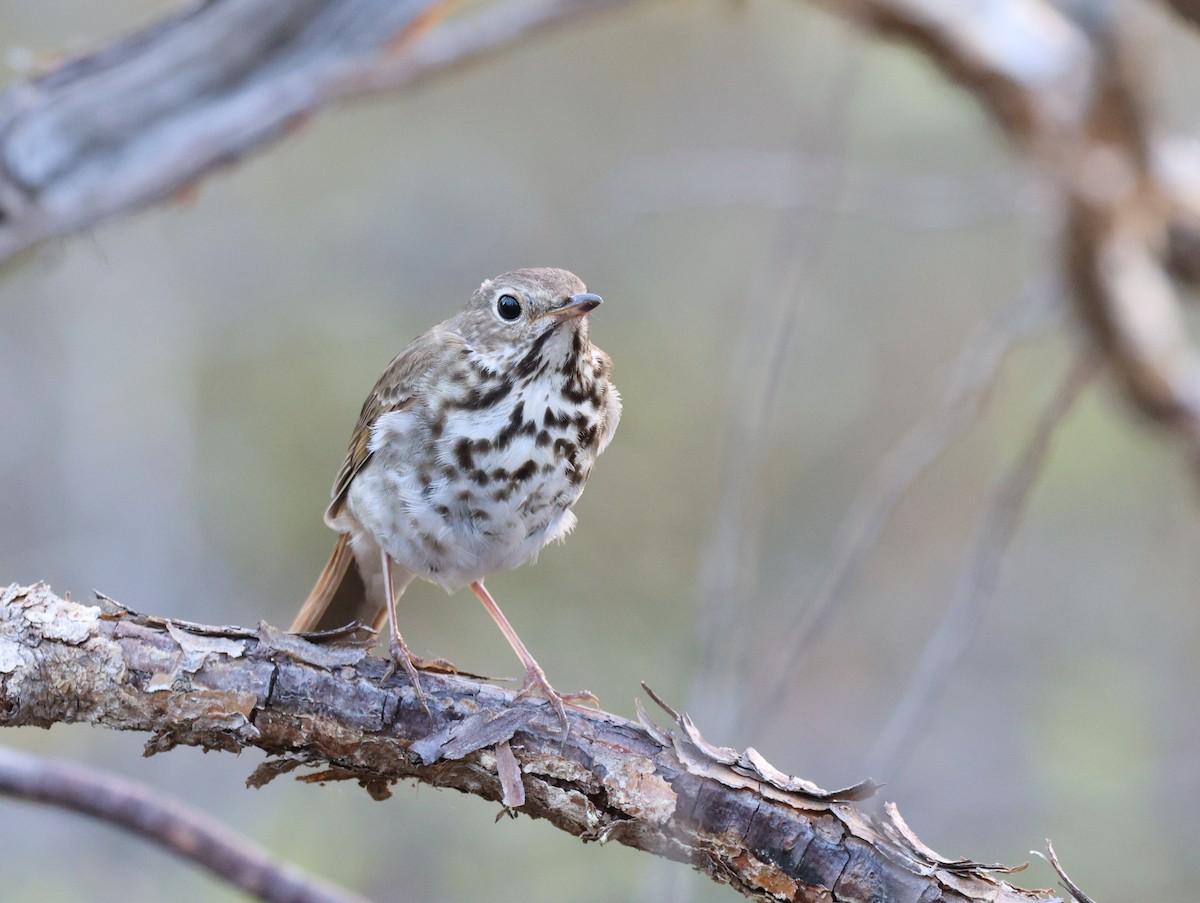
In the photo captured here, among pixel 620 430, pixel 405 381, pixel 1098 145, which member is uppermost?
pixel 620 430

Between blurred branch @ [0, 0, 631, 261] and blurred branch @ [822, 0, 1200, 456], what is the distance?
1693 millimetres

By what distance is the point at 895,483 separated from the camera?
134 inches

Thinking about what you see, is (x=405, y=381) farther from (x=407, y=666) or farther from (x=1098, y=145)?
(x=1098, y=145)

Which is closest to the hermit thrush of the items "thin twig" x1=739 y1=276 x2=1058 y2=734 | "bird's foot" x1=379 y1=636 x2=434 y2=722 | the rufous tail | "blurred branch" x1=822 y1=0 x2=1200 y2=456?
the rufous tail

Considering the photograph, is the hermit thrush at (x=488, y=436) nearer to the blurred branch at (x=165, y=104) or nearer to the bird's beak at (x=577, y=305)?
the bird's beak at (x=577, y=305)

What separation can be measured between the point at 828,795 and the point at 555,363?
1222 millimetres

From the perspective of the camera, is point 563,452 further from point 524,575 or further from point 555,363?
point 524,575

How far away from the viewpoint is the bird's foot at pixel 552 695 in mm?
2191

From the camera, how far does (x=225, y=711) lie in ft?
6.82

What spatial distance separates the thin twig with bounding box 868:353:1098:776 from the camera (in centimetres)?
288

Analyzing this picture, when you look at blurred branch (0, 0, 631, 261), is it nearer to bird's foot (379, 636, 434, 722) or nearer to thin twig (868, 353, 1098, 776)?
bird's foot (379, 636, 434, 722)

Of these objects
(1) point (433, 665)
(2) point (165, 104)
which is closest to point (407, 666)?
(1) point (433, 665)

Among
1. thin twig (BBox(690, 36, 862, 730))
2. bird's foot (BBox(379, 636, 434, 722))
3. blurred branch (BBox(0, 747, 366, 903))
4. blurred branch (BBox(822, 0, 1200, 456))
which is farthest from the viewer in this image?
blurred branch (BBox(822, 0, 1200, 456))

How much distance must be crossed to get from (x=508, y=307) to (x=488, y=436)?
1.07 ft
